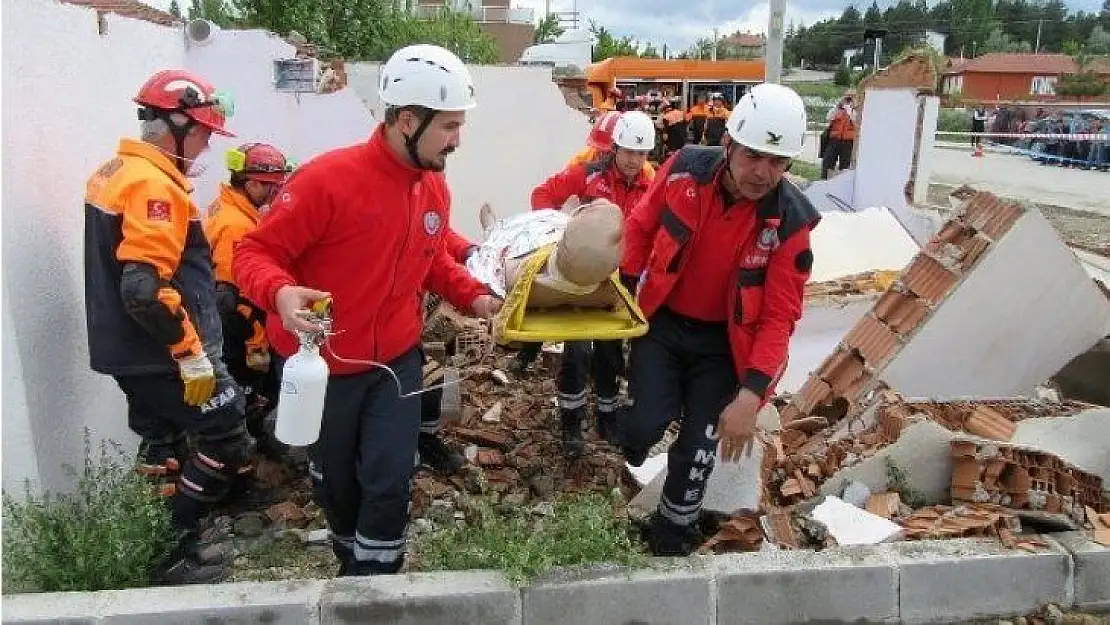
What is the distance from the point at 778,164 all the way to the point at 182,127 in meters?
2.38

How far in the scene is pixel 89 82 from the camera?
4055 millimetres

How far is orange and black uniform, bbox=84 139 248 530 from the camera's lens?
127 inches

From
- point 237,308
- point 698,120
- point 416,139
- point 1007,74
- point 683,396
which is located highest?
point 1007,74

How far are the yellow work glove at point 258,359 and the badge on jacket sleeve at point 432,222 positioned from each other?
2056mm

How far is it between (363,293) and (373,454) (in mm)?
562

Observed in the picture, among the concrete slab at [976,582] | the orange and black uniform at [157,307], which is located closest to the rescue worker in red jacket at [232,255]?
the orange and black uniform at [157,307]

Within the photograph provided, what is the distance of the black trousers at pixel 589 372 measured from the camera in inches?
199

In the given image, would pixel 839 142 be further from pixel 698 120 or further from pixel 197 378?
pixel 197 378

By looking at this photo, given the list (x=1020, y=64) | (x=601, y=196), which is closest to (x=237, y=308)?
(x=601, y=196)

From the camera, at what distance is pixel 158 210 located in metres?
3.29

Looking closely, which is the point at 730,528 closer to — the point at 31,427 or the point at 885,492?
the point at 885,492

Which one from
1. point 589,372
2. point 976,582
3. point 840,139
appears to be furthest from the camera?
point 840,139

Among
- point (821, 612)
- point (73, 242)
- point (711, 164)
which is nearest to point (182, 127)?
point (73, 242)

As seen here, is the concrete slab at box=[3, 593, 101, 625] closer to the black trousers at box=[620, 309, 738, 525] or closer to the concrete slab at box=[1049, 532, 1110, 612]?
the black trousers at box=[620, 309, 738, 525]
